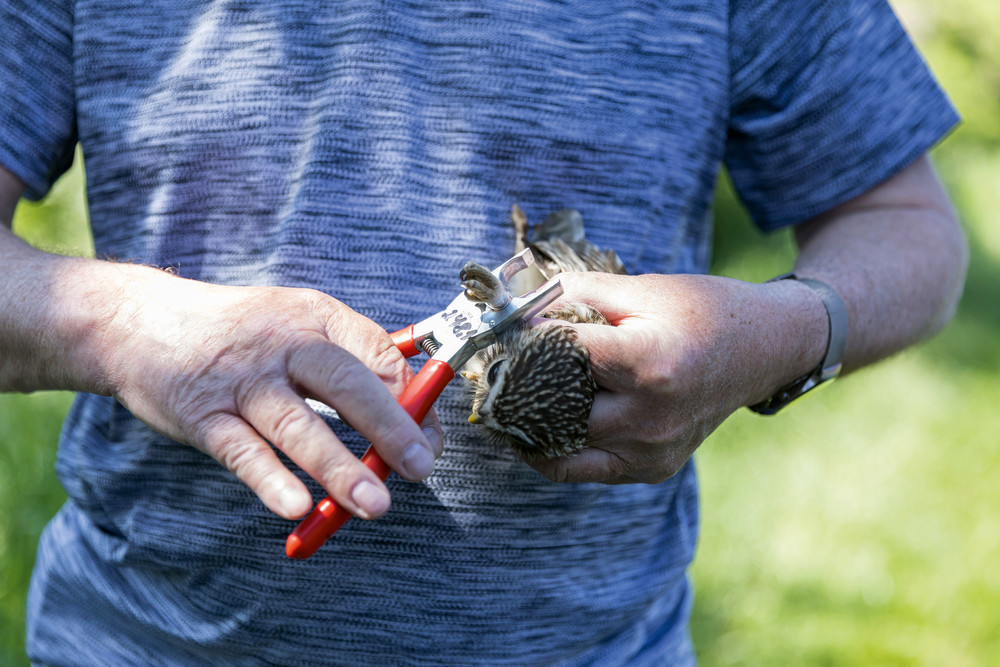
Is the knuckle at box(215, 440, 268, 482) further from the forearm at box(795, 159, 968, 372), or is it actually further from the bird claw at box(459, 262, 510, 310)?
the forearm at box(795, 159, 968, 372)

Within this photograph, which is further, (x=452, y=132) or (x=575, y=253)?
(x=575, y=253)

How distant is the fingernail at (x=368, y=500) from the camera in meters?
1.04

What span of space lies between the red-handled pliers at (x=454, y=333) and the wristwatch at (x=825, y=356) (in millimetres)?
595

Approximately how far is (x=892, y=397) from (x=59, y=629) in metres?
4.41

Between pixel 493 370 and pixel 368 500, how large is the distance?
61 centimetres

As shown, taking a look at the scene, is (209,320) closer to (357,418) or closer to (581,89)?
(357,418)

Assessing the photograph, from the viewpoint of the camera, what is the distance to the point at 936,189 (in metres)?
1.82

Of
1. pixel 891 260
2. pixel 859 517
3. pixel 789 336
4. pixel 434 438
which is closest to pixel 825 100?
pixel 891 260

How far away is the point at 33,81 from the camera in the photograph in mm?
1460

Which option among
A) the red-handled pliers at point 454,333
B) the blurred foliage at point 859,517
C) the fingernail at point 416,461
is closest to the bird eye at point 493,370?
the red-handled pliers at point 454,333

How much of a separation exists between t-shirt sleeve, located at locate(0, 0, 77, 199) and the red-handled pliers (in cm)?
81

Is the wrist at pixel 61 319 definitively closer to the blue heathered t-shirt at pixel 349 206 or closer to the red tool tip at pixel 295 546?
the blue heathered t-shirt at pixel 349 206

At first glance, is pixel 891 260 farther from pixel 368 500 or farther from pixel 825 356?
pixel 368 500

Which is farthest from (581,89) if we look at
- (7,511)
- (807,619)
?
Answer: (7,511)
